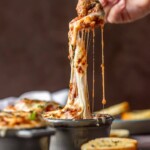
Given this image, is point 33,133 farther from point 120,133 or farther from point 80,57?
point 120,133

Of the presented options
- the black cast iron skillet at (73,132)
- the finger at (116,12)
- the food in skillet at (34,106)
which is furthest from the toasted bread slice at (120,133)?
the finger at (116,12)

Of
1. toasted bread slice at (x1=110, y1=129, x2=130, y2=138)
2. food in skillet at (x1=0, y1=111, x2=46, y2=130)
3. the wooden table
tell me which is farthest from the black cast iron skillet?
toasted bread slice at (x1=110, y1=129, x2=130, y2=138)

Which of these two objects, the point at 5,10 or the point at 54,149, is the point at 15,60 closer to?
the point at 5,10

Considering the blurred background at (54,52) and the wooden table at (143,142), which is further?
the blurred background at (54,52)

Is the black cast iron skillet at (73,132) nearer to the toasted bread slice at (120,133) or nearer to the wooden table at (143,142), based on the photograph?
the wooden table at (143,142)

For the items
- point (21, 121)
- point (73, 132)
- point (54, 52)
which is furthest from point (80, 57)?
point (54, 52)

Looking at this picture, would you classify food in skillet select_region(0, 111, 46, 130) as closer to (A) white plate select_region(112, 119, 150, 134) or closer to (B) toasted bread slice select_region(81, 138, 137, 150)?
(B) toasted bread slice select_region(81, 138, 137, 150)
